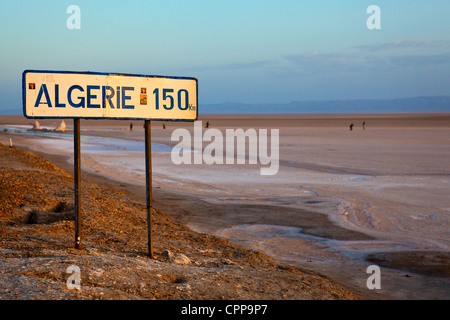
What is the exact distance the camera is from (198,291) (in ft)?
17.0

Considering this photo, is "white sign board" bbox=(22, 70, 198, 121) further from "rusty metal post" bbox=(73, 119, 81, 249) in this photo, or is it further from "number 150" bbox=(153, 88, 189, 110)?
"rusty metal post" bbox=(73, 119, 81, 249)

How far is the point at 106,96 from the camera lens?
239 inches

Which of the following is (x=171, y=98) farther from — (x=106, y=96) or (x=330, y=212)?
(x=330, y=212)

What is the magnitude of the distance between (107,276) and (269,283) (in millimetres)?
1765

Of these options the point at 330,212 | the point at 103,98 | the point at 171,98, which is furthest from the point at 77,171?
the point at 330,212

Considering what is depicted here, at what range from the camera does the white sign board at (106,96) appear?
5863mm

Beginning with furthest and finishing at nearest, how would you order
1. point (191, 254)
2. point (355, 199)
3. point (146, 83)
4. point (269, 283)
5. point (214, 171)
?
point (214, 171) → point (355, 199) → point (191, 254) → point (146, 83) → point (269, 283)

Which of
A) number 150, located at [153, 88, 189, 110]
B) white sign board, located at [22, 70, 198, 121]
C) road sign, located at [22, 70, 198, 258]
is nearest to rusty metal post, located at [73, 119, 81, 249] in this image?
road sign, located at [22, 70, 198, 258]

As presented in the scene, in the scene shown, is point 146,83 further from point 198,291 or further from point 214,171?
point 214,171

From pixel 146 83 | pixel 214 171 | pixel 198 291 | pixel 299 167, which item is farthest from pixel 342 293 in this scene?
pixel 299 167

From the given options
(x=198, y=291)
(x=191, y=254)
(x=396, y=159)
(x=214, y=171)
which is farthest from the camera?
(x=396, y=159)

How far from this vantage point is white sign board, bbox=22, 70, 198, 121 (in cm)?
586

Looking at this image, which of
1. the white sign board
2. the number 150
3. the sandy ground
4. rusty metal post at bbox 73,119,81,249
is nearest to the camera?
the white sign board

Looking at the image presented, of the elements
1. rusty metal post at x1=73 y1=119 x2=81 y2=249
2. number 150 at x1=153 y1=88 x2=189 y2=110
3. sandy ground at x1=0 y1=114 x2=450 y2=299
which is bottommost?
sandy ground at x1=0 y1=114 x2=450 y2=299
